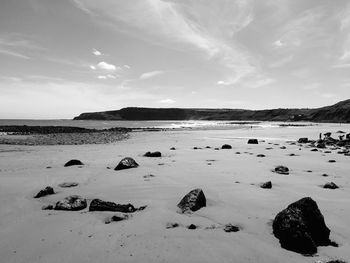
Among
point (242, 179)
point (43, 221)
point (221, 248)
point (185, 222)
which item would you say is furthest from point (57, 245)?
point (242, 179)

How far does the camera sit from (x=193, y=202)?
19.9 ft

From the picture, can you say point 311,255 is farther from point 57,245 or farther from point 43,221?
point 43,221

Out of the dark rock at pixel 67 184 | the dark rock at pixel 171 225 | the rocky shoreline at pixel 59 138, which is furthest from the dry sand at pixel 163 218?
the rocky shoreline at pixel 59 138

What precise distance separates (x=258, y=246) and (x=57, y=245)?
319cm

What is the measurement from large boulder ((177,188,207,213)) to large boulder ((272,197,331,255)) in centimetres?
170

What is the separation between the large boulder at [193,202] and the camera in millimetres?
5992

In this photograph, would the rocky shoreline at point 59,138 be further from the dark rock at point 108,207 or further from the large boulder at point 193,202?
the large boulder at point 193,202

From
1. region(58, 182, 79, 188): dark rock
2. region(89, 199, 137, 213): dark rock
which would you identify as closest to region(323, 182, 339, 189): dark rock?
region(89, 199, 137, 213): dark rock

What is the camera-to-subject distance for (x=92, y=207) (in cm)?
604

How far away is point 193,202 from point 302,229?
2.30 metres

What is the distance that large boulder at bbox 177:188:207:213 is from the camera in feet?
19.7

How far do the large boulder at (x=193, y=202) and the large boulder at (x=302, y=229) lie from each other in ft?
5.56

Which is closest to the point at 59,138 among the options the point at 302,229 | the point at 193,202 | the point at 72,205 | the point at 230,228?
the point at 72,205

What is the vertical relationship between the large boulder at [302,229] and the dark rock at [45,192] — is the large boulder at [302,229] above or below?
above
